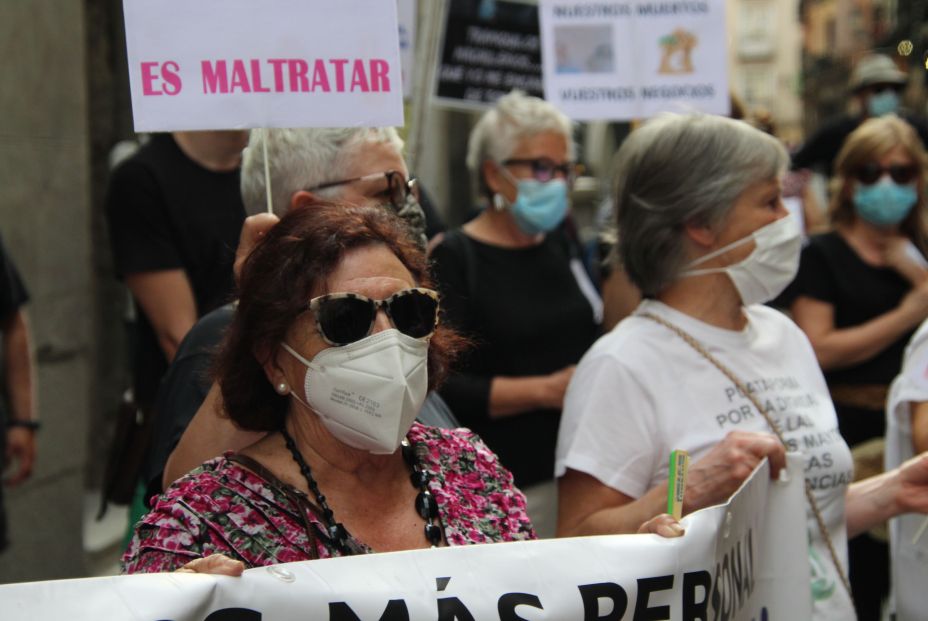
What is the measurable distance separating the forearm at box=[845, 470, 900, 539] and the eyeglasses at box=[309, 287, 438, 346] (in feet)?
5.04

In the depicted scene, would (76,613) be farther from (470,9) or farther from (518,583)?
(470,9)

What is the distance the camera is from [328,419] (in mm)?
2287

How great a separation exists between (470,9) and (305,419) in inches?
174

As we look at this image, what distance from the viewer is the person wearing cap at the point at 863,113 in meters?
7.98

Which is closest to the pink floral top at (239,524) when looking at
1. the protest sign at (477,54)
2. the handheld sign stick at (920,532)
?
the handheld sign stick at (920,532)

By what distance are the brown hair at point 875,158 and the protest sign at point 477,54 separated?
6.12 feet

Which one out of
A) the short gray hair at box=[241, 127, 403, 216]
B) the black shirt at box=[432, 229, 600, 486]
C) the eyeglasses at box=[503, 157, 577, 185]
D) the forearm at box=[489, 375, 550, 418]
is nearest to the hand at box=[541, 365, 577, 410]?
the forearm at box=[489, 375, 550, 418]

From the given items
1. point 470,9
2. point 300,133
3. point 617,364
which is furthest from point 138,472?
point 470,9

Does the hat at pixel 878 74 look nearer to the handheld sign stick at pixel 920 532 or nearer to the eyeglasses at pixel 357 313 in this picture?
the handheld sign stick at pixel 920 532

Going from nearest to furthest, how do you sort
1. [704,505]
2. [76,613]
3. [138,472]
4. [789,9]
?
[76,613] < [704,505] < [138,472] < [789,9]

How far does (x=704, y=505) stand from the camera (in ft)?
9.06

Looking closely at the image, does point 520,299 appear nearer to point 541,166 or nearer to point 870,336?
point 541,166

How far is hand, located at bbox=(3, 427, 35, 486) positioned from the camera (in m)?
4.79

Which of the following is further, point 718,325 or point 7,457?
point 7,457
